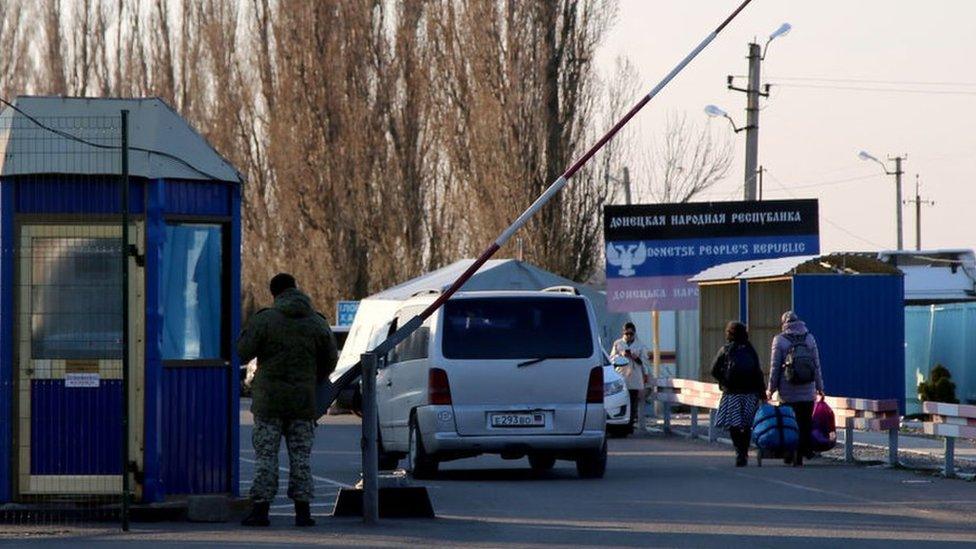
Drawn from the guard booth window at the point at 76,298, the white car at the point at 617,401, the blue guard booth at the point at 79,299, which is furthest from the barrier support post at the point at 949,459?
the white car at the point at 617,401

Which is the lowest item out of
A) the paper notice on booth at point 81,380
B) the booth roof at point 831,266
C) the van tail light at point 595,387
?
the van tail light at point 595,387

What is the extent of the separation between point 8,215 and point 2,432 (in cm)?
152

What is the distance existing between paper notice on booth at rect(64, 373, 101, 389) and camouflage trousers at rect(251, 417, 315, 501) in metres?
1.20

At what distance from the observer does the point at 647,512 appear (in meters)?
Answer: 16.0

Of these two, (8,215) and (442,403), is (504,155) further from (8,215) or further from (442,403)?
(8,215)

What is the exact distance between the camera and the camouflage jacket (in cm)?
1468

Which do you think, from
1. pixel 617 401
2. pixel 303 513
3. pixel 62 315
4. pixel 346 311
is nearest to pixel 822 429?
pixel 617 401

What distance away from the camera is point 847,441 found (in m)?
23.6

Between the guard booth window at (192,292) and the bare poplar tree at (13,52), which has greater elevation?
the bare poplar tree at (13,52)

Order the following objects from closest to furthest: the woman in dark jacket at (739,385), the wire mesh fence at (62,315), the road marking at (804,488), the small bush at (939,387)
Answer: the wire mesh fence at (62,315), the road marking at (804,488), the woman in dark jacket at (739,385), the small bush at (939,387)

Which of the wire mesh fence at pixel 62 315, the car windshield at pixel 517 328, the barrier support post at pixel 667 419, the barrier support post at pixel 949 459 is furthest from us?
the barrier support post at pixel 667 419

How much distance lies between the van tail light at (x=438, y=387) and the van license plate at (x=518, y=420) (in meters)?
0.49

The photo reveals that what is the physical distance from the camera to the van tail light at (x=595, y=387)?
20.5m

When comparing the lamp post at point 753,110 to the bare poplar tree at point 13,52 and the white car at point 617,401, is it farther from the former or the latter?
the bare poplar tree at point 13,52
